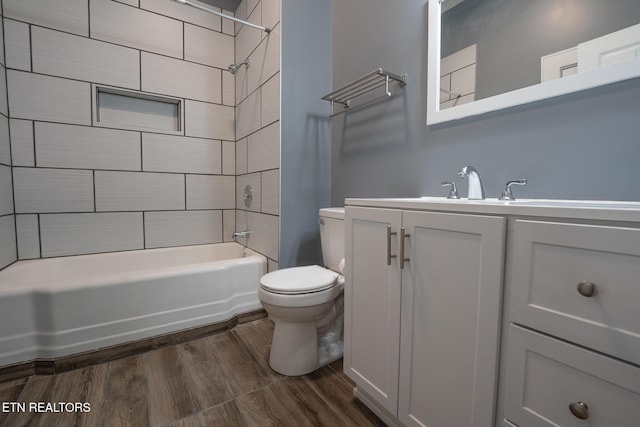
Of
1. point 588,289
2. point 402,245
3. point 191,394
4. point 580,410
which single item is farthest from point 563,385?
point 191,394

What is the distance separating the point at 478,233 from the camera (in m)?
0.78

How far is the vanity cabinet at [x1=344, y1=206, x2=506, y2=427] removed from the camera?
76 cm

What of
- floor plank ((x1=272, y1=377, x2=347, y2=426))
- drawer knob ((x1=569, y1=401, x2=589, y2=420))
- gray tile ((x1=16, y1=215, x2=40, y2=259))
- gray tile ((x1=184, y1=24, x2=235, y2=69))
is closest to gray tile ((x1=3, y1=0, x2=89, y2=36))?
gray tile ((x1=184, y1=24, x2=235, y2=69))

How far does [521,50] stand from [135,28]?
2.59 meters

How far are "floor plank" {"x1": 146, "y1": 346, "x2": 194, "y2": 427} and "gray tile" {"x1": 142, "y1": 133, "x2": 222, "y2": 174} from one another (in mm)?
1452

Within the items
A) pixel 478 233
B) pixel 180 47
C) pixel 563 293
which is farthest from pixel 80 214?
pixel 563 293

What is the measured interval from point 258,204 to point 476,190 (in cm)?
158

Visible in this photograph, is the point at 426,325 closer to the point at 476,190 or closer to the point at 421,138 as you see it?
the point at 476,190

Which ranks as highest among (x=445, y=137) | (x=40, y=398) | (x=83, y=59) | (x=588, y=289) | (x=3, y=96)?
(x=83, y=59)

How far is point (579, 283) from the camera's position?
0.61 m

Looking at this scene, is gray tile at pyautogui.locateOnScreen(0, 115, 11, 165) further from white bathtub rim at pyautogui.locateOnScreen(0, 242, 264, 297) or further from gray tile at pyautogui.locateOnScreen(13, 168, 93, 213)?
white bathtub rim at pyautogui.locateOnScreen(0, 242, 264, 297)

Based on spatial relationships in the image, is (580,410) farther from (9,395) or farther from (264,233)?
(9,395)

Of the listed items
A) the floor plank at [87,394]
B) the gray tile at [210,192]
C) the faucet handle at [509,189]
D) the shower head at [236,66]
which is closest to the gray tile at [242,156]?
the gray tile at [210,192]

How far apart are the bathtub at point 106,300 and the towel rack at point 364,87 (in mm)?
1277
